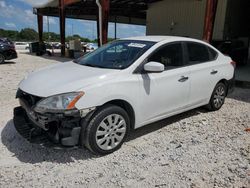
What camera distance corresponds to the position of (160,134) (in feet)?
14.0

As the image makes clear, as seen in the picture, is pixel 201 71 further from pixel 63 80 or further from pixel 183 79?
pixel 63 80

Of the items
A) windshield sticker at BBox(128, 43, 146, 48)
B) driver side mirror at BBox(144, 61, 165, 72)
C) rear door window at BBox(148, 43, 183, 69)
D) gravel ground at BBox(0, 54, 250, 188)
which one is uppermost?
windshield sticker at BBox(128, 43, 146, 48)

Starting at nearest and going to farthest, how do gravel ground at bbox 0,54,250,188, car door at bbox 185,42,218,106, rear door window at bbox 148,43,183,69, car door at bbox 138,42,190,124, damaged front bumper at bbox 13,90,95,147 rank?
gravel ground at bbox 0,54,250,188 < damaged front bumper at bbox 13,90,95,147 < car door at bbox 138,42,190,124 < rear door window at bbox 148,43,183,69 < car door at bbox 185,42,218,106

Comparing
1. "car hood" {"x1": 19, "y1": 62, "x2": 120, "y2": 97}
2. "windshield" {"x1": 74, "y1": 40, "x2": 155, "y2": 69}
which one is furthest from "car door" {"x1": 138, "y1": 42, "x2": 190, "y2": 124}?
"car hood" {"x1": 19, "y1": 62, "x2": 120, "y2": 97}

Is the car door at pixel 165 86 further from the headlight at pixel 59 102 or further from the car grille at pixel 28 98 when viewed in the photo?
the car grille at pixel 28 98

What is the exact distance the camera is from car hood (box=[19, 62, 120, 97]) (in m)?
3.21

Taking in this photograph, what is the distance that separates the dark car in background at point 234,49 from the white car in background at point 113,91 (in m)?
8.66

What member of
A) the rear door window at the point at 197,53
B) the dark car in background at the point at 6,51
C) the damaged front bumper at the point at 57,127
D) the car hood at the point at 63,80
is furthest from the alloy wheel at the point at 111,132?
the dark car in background at the point at 6,51

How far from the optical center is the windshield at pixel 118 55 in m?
3.85

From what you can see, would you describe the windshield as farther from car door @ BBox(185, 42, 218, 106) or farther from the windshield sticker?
car door @ BBox(185, 42, 218, 106)

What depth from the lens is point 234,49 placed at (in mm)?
12961

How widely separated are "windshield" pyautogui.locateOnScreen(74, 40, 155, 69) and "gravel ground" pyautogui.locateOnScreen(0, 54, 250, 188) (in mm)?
1241

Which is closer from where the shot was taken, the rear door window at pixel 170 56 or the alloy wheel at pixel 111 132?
the alloy wheel at pixel 111 132

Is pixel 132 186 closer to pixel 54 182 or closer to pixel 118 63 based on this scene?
pixel 54 182
